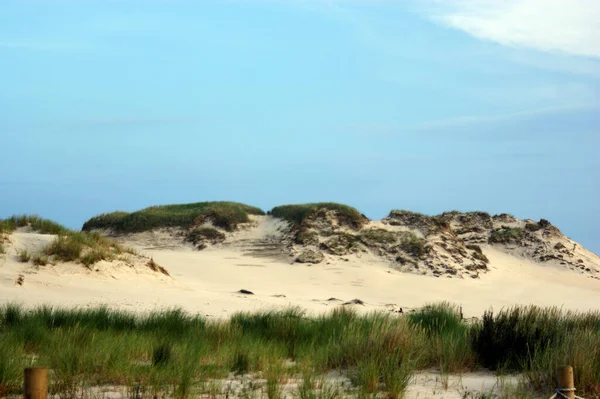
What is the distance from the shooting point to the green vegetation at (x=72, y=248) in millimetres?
16594

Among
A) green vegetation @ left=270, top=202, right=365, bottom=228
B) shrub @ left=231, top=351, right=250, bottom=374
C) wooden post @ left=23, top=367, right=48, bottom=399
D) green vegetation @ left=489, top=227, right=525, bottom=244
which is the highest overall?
green vegetation @ left=270, top=202, right=365, bottom=228

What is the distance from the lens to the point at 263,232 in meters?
27.0

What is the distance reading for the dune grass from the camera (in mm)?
7457

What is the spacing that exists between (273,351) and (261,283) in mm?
11619

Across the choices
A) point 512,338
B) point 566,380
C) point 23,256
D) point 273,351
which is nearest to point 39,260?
point 23,256

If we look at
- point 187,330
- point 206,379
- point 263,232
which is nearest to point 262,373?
point 206,379

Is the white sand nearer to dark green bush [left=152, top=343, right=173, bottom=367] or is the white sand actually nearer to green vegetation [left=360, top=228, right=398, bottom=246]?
green vegetation [left=360, top=228, right=398, bottom=246]

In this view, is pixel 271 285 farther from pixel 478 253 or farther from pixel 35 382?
pixel 35 382

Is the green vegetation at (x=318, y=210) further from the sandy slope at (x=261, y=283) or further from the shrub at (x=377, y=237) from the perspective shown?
the sandy slope at (x=261, y=283)

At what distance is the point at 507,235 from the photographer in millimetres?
29203

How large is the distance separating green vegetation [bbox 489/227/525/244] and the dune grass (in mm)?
18025

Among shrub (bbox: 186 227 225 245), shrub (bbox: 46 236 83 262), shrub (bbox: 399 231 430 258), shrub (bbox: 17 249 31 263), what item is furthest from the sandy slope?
shrub (bbox: 399 231 430 258)

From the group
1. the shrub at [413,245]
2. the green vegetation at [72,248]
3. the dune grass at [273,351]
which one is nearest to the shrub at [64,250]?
the green vegetation at [72,248]

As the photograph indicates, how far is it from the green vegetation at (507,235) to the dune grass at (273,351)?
18025mm
